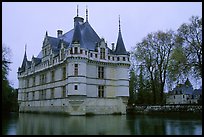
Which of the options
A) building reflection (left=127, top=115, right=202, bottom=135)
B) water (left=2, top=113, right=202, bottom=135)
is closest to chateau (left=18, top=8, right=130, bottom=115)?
water (left=2, top=113, right=202, bottom=135)

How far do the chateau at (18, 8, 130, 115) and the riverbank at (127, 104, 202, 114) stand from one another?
3103 mm

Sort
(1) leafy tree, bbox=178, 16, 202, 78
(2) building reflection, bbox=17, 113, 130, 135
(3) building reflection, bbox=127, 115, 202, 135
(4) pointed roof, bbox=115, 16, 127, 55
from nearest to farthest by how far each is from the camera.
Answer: (3) building reflection, bbox=127, 115, 202, 135 < (2) building reflection, bbox=17, 113, 130, 135 < (1) leafy tree, bbox=178, 16, 202, 78 < (4) pointed roof, bbox=115, 16, 127, 55

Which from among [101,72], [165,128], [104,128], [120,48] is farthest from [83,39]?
[165,128]

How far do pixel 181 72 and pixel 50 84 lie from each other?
1927cm

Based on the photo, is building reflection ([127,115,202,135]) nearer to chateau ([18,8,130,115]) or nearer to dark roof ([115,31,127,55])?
chateau ([18,8,130,115])

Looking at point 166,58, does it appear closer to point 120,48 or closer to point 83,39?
point 120,48

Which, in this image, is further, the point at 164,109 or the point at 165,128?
the point at 164,109

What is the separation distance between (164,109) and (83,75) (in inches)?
448

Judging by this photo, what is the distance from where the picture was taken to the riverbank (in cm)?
3185

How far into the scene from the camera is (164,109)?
3516 cm

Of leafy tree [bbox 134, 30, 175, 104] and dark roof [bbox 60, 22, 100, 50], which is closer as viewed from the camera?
dark roof [bbox 60, 22, 100, 50]

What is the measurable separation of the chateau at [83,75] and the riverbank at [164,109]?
310cm

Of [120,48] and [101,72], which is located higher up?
[120,48]

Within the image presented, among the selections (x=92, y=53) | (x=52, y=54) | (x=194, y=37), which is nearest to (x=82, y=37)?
(x=92, y=53)
